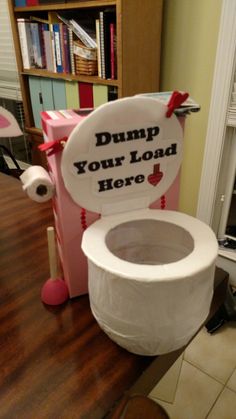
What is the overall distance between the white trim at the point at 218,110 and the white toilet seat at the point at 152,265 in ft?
3.00

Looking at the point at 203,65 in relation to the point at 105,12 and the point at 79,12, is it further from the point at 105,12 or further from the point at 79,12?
the point at 79,12

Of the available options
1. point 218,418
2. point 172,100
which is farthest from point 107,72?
point 218,418

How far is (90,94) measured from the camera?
1.65 metres

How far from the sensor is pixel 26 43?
187cm

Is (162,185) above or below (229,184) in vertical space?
above

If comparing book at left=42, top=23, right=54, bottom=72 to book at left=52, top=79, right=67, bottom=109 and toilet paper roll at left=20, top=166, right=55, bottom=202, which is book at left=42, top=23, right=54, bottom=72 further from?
toilet paper roll at left=20, top=166, right=55, bottom=202

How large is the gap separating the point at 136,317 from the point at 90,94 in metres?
1.39

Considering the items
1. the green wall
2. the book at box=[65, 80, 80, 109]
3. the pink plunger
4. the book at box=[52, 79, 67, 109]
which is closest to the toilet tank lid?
the pink plunger

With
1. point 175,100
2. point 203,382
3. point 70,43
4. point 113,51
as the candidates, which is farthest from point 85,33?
point 203,382

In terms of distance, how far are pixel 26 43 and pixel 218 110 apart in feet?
4.01

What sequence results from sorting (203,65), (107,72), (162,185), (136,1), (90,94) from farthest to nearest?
1. (90,94)
2. (107,72)
3. (203,65)
4. (136,1)
5. (162,185)

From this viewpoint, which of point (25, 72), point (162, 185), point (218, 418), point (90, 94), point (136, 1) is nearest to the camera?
point (162, 185)

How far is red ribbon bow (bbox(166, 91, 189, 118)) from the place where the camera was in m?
0.59

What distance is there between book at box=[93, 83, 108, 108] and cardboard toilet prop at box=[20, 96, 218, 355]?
40.6 inches
